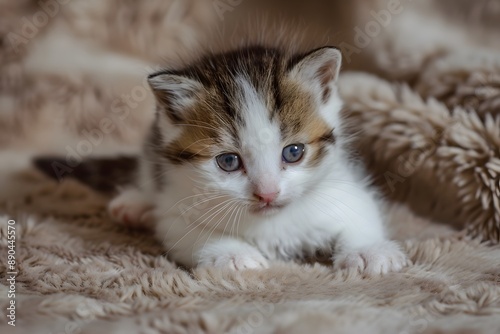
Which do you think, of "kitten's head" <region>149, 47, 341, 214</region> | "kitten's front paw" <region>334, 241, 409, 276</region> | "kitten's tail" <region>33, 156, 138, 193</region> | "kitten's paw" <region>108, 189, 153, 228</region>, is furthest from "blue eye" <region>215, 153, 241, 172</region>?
"kitten's tail" <region>33, 156, 138, 193</region>

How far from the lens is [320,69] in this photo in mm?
1360

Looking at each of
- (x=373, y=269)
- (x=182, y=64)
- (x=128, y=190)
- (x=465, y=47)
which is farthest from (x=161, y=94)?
(x=465, y=47)

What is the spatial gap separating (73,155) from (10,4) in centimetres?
72

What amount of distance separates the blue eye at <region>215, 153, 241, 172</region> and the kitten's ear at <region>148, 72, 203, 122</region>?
0.17m

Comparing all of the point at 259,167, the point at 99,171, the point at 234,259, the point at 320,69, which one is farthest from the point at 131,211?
the point at 320,69

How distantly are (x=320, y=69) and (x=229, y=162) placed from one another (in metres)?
0.34

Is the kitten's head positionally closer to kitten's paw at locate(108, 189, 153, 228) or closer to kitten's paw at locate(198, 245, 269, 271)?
kitten's paw at locate(198, 245, 269, 271)

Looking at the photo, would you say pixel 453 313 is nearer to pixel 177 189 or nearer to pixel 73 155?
pixel 177 189

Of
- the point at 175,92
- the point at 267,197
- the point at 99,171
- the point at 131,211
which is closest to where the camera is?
the point at 267,197

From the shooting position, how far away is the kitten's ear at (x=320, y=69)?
130 cm

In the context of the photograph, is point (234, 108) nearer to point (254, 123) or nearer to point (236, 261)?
point (254, 123)

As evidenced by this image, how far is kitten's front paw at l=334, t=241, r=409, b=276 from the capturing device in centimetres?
128

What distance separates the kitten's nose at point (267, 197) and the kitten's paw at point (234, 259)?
180mm

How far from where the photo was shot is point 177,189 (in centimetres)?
146
